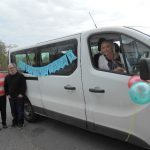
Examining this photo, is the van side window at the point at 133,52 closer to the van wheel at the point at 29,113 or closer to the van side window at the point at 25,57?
the van side window at the point at 25,57

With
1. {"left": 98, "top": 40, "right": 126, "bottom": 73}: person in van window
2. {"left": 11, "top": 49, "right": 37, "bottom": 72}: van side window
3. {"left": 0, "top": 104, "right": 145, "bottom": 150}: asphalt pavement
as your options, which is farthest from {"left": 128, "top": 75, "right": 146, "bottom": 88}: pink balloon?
{"left": 11, "top": 49, "right": 37, "bottom": 72}: van side window

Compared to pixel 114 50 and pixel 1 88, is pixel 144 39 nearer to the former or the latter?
pixel 114 50

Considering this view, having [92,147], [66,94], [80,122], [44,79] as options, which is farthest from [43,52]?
[92,147]

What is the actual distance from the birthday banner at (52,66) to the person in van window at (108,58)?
24.6 inches

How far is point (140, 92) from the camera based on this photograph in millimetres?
3773

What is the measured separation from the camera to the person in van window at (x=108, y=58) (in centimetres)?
454

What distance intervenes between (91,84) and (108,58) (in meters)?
0.50

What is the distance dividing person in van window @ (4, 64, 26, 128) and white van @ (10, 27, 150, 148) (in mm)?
536

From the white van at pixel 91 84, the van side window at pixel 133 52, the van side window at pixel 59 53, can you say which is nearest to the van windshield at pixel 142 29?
the white van at pixel 91 84

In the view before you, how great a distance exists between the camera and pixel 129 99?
13.6ft

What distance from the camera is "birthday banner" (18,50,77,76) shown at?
540cm

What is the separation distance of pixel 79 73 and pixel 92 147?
1425 mm

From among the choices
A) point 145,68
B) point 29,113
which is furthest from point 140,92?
point 29,113

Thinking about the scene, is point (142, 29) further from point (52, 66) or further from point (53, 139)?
point (53, 139)
